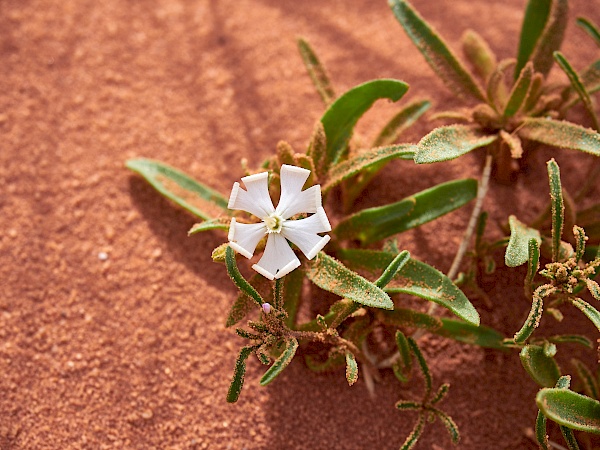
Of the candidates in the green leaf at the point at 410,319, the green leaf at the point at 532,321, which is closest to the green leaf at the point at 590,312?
the green leaf at the point at 532,321

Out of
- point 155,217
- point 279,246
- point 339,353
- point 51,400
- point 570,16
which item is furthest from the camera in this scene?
point 570,16

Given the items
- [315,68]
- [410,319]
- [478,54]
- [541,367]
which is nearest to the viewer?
[541,367]

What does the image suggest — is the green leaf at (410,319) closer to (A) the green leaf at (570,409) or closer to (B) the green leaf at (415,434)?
(B) the green leaf at (415,434)

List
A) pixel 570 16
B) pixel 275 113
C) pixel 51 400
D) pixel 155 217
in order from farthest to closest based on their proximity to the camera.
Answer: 1. pixel 570 16
2. pixel 275 113
3. pixel 155 217
4. pixel 51 400

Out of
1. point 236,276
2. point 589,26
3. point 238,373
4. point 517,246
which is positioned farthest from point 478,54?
point 238,373

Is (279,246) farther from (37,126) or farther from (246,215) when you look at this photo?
(37,126)

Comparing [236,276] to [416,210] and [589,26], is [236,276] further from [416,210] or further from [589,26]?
[589,26]

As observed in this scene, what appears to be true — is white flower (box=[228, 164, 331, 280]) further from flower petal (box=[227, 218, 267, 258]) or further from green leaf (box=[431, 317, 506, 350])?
green leaf (box=[431, 317, 506, 350])

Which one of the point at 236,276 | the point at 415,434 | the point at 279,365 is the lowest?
the point at 415,434

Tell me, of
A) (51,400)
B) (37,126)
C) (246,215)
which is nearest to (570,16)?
(246,215)
